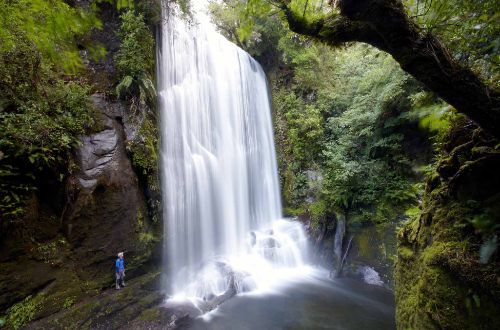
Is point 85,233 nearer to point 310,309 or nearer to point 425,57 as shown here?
point 310,309

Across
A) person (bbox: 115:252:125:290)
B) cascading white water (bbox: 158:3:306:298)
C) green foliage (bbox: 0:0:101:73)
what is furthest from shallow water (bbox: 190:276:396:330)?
green foliage (bbox: 0:0:101:73)

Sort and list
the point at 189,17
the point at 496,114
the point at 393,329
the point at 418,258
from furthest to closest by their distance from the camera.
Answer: the point at 189,17, the point at 393,329, the point at 418,258, the point at 496,114

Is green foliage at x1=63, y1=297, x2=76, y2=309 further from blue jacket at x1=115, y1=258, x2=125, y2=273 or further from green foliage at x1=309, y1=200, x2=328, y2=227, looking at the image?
green foliage at x1=309, y1=200, x2=328, y2=227

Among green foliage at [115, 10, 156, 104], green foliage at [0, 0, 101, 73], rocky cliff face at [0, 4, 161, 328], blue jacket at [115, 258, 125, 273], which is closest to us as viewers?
green foliage at [0, 0, 101, 73]

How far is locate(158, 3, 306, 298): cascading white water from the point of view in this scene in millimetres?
8461

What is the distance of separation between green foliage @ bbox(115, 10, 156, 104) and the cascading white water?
1.26 meters

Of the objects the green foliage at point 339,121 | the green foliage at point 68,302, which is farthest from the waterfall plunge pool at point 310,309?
the green foliage at point 68,302

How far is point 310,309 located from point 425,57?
6441mm

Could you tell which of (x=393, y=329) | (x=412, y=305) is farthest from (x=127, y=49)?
(x=393, y=329)

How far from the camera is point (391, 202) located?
331 inches

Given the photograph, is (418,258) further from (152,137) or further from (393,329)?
(152,137)

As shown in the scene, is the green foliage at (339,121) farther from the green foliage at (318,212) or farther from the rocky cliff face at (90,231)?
the rocky cliff face at (90,231)

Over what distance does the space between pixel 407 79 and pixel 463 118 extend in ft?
17.9

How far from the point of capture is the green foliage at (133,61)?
7723mm
